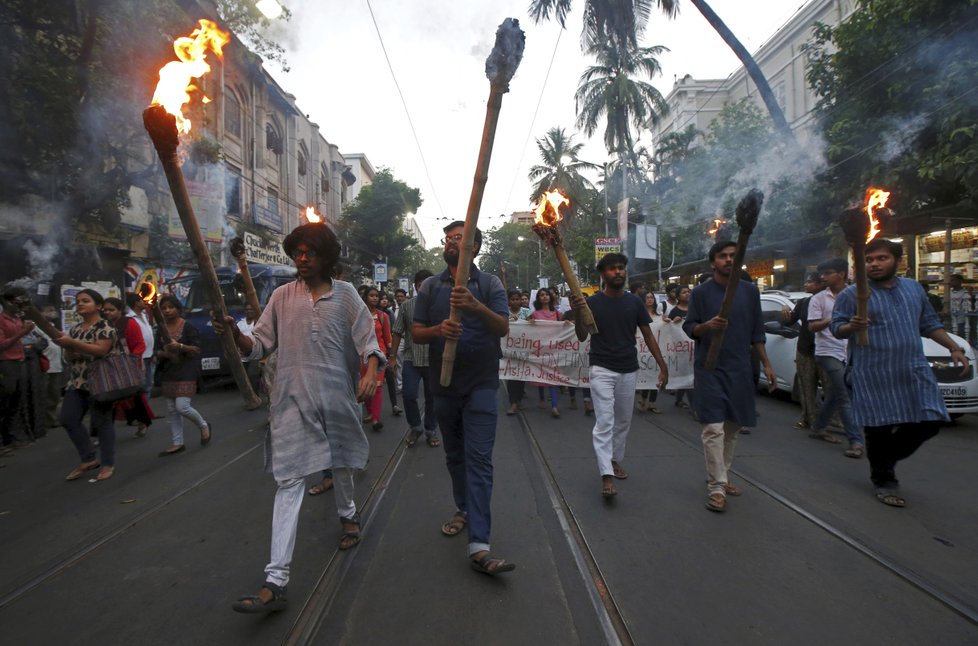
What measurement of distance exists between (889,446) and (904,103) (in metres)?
10.7

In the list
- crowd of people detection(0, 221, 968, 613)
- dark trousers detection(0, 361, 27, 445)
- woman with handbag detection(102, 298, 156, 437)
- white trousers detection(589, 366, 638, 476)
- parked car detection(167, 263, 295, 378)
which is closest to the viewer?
crowd of people detection(0, 221, 968, 613)

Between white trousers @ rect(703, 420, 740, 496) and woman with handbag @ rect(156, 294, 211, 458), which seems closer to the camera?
white trousers @ rect(703, 420, 740, 496)

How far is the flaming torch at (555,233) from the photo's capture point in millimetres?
3725

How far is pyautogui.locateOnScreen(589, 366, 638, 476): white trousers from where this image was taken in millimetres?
4398

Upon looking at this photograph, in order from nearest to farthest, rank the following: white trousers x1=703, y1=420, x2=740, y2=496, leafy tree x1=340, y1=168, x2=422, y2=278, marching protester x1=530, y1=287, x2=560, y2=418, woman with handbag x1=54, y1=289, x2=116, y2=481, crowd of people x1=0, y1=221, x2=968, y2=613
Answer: crowd of people x1=0, y1=221, x2=968, y2=613
white trousers x1=703, y1=420, x2=740, y2=496
woman with handbag x1=54, y1=289, x2=116, y2=481
marching protester x1=530, y1=287, x2=560, y2=418
leafy tree x1=340, y1=168, x2=422, y2=278

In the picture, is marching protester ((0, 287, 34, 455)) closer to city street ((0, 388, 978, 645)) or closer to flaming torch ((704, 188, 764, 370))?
city street ((0, 388, 978, 645))

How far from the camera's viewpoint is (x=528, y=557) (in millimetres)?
3357

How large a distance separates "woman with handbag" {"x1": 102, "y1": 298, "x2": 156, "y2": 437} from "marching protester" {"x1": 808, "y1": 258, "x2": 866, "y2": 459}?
677cm

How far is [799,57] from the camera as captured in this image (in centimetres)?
2742

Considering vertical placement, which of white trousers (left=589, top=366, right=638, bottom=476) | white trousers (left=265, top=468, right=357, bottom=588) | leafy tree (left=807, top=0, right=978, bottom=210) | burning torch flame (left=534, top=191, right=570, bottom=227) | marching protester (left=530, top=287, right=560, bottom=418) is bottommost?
white trousers (left=265, top=468, right=357, bottom=588)

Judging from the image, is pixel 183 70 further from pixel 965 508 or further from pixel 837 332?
pixel 965 508

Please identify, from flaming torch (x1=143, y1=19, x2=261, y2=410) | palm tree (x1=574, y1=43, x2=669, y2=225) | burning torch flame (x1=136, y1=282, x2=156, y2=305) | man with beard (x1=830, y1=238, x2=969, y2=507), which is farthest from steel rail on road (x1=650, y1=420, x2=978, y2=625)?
palm tree (x1=574, y1=43, x2=669, y2=225)

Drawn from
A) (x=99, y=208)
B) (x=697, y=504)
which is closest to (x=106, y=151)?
(x=99, y=208)

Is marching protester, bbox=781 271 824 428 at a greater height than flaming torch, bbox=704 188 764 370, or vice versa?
flaming torch, bbox=704 188 764 370
